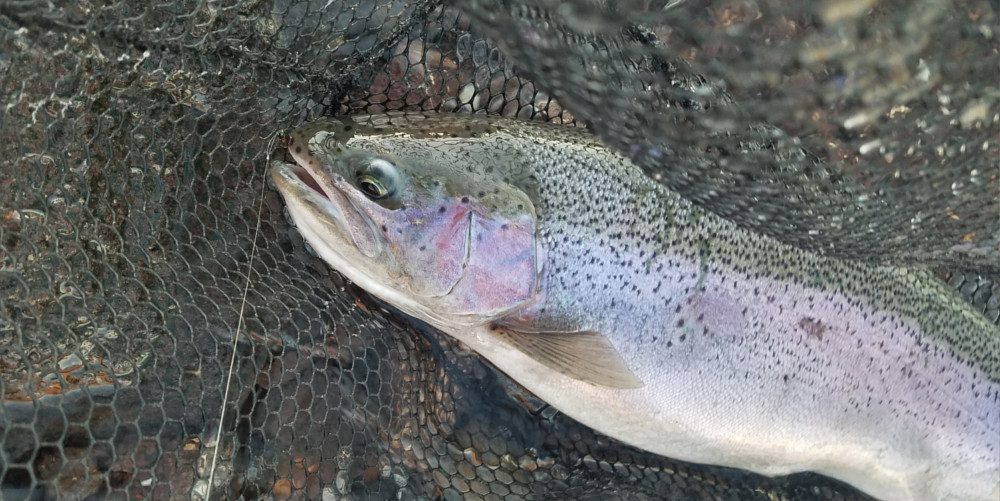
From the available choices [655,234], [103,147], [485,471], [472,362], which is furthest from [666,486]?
[103,147]

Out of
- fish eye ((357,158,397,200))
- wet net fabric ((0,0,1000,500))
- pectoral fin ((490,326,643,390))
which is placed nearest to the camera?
wet net fabric ((0,0,1000,500))

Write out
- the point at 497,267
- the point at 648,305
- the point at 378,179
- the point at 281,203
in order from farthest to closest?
1. the point at 281,203
2. the point at 648,305
3. the point at 497,267
4. the point at 378,179

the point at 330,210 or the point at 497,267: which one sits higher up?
the point at 497,267

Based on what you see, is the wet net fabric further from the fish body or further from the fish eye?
the fish eye

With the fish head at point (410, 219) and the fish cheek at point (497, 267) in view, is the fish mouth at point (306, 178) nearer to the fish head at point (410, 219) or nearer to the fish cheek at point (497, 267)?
the fish head at point (410, 219)

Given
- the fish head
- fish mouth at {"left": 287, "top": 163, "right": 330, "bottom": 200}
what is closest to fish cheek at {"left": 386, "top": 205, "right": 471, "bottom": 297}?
the fish head

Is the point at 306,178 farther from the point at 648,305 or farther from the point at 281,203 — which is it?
the point at 648,305

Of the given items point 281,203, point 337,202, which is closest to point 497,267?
point 337,202
